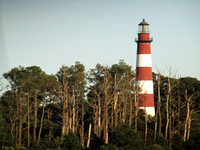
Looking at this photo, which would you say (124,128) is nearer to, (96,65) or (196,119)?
(196,119)

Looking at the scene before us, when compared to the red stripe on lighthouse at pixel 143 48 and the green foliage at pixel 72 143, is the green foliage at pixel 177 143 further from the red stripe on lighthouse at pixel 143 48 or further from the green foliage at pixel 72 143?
the red stripe on lighthouse at pixel 143 48

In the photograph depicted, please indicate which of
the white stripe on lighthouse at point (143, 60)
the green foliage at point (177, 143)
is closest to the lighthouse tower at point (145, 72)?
the white stripe on lighthouse at point (143, 60)

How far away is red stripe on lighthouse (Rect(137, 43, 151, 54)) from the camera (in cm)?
6981

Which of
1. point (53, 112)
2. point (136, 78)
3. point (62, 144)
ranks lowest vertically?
point (62, 144)

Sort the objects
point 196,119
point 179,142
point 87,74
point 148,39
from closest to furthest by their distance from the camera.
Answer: point 179,142
point 196,119
point 148,39
point 87,74

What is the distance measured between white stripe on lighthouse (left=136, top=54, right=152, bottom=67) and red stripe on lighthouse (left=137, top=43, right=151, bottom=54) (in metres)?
→ 0.54

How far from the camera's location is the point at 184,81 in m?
82.8

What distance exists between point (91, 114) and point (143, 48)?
40.1 ft

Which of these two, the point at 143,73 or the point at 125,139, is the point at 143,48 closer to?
the point at 143,73

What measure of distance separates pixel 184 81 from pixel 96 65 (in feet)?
50.3

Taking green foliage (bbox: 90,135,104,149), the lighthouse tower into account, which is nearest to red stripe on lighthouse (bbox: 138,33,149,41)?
the lighthouse tower

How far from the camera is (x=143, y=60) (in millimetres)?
69250

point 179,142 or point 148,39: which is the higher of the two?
point 148,39

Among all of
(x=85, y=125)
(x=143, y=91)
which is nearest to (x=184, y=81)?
(x=143, y=91)
